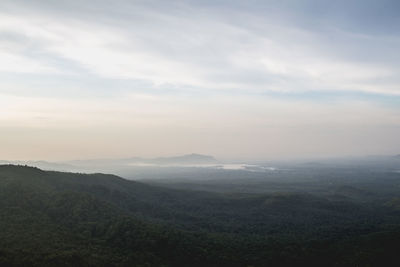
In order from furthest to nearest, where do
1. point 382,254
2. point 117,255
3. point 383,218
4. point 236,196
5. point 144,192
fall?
point 236,196 → point 144,192 → point 383,218 → point 382,254 → point 117,255

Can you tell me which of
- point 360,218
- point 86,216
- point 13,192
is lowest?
point 360,218

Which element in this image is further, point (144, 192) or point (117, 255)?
point (144, 192)

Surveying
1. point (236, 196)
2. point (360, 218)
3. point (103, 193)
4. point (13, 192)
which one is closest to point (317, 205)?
point (360, 218)

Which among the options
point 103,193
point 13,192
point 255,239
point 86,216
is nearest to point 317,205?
point 255,239

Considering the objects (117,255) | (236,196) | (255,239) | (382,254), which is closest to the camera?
(117,255)

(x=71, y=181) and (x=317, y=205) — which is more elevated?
(x=71, y=181)

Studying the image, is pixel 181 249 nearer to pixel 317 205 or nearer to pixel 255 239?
pixel 255 239
